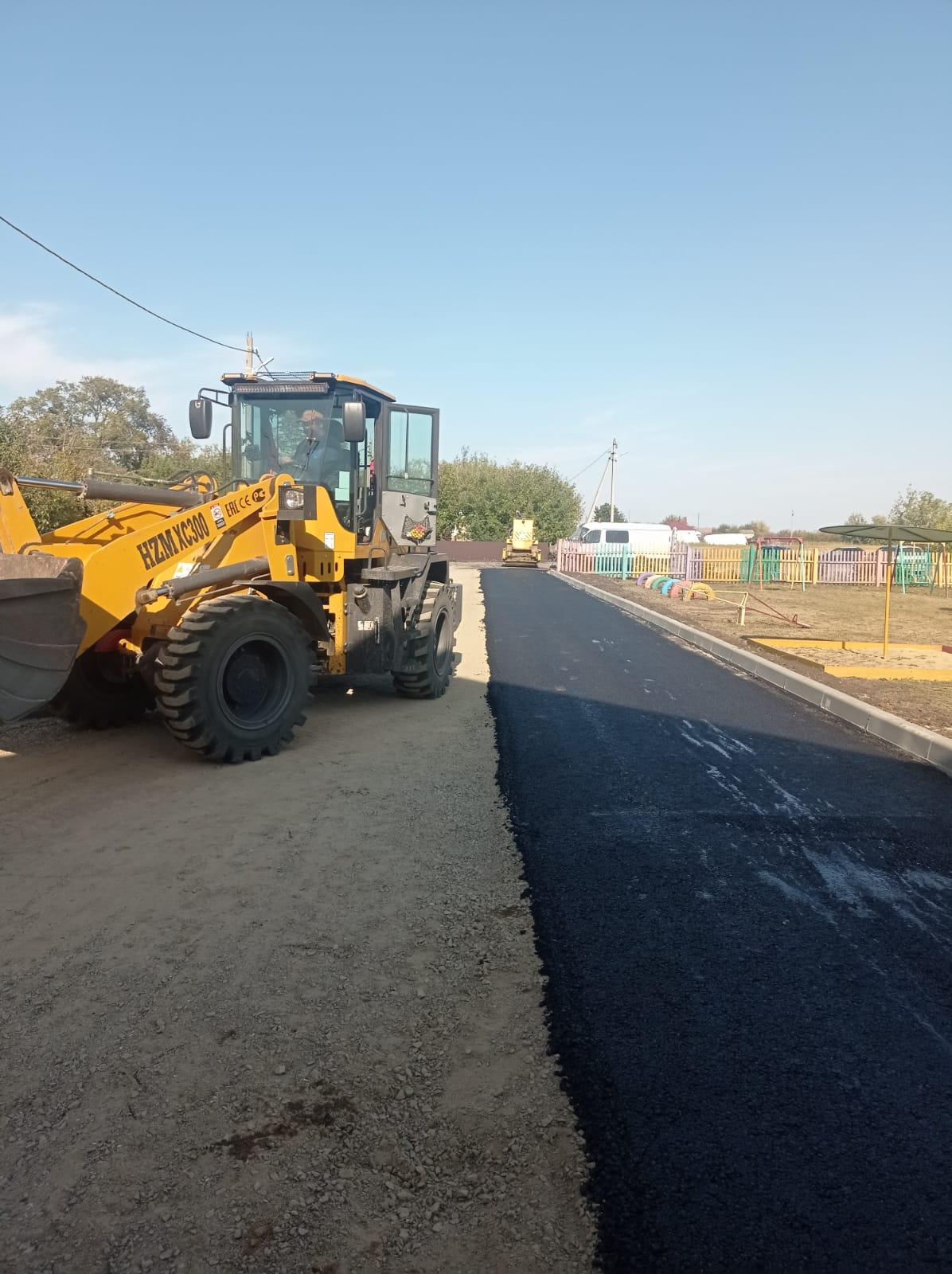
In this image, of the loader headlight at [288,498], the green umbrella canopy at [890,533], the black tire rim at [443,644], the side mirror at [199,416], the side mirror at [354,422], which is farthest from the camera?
the green umbrella canopy at [890,533]

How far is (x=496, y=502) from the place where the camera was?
66.7 metres

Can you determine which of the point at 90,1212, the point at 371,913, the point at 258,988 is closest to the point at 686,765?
the point at 371,913

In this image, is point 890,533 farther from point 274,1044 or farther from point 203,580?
point 274,1044

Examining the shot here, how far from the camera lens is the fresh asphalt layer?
2.31 metres

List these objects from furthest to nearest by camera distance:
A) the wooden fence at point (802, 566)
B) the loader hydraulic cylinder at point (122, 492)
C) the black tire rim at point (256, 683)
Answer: the wooden fence at point (802, 566) < the black tire rim at point (256, 683) < the loader hydraulic cylinder at point (122, 492)

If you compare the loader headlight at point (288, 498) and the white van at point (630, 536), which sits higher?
the white van at point (630, 536)

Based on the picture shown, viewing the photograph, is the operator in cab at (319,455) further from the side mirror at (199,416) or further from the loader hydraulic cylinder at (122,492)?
the loader hydraulic cylinder at (122,492)

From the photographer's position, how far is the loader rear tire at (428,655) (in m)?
9.14

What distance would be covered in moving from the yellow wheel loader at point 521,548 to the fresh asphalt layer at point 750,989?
39.4m

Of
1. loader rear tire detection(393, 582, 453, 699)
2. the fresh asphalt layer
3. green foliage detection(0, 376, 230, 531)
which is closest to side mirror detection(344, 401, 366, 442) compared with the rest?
loader rear tire detection(393, 582, 453, 699)

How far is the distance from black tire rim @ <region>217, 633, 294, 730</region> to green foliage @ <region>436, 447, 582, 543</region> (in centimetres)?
5637

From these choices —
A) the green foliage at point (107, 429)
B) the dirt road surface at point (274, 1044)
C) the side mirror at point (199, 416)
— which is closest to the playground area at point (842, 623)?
the dirt road surface at point (274, 1044)

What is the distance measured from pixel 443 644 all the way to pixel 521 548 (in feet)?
122

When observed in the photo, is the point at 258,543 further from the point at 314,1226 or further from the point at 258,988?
the point at 314,1226
